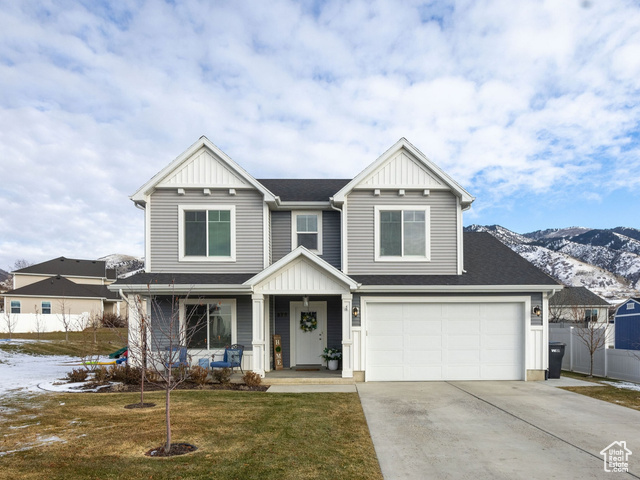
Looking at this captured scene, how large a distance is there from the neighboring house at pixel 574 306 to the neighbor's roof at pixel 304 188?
2208 centimetres

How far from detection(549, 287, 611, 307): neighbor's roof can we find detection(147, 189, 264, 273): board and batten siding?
28813 mm

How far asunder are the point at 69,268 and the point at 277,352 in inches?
1662

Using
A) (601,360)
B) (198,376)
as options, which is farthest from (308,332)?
(601,360)

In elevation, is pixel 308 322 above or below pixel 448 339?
above

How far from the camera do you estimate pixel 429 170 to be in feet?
47.5

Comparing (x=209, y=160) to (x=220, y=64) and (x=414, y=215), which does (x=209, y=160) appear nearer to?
(x=220, y=64)

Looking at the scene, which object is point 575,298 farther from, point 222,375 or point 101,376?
point 101,376

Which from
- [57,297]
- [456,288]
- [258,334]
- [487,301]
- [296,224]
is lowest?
[57,297]

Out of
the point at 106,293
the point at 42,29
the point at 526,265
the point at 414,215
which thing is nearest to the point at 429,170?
the point at 414,215

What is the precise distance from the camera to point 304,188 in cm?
1639

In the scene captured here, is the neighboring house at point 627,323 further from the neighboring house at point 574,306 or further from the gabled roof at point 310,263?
the gabled roof at point 310,263

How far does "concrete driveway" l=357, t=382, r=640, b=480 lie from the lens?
6145 mm

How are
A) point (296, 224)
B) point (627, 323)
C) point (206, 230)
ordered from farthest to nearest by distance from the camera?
point (627, 323) < point (296, 224) < point (206, 230)

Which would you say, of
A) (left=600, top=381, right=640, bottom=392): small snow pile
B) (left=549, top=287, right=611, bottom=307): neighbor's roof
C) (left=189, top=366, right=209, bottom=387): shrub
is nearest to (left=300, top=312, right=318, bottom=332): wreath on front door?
(left=189, top=366, right=209, bottom=387): shrub
